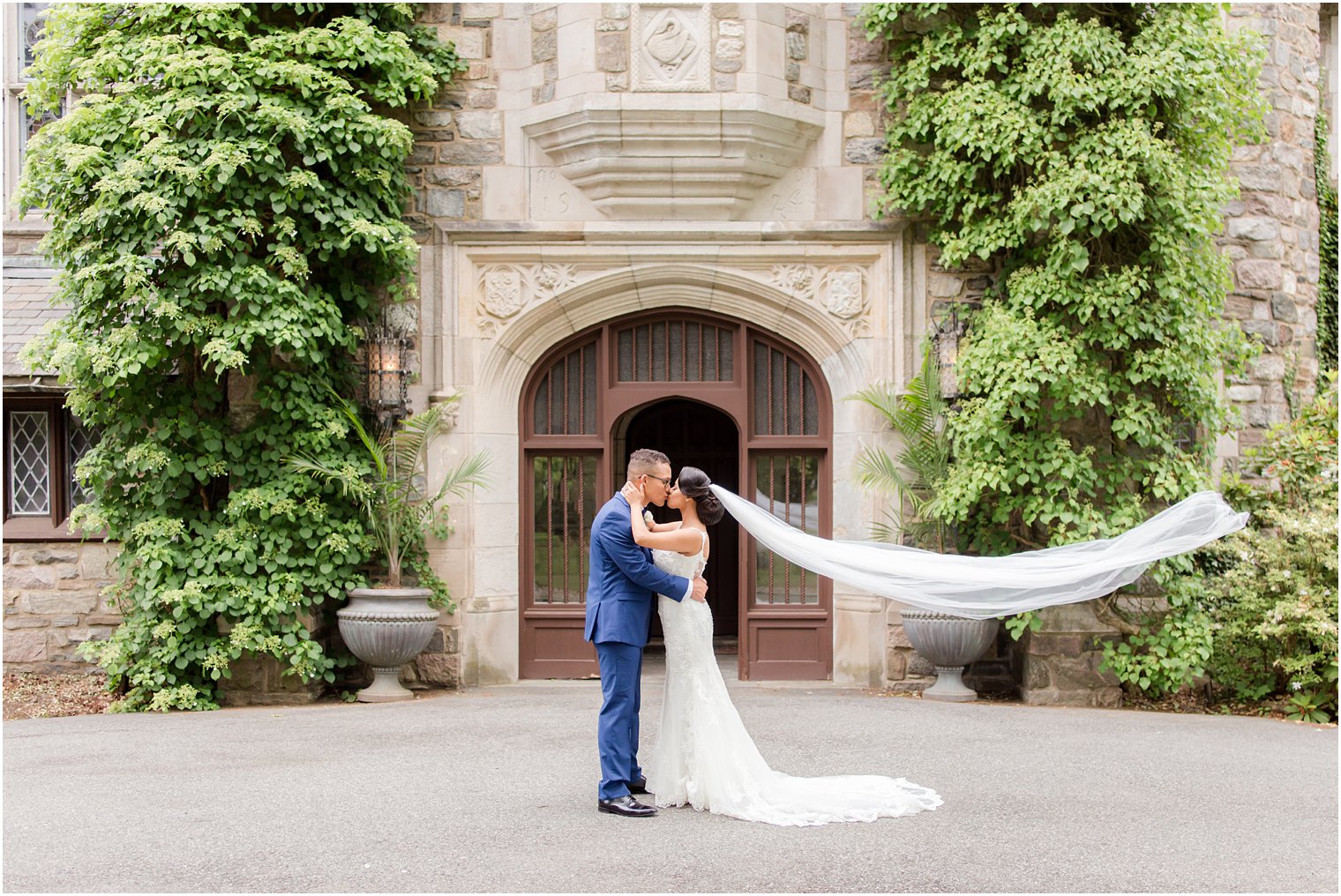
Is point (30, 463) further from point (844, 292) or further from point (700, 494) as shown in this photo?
point (700, 494)

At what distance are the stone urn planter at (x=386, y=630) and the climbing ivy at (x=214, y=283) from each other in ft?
0.82

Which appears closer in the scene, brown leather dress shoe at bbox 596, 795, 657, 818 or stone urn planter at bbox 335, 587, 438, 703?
brown leather dress shoe at bbox 596, 795, 657, 818

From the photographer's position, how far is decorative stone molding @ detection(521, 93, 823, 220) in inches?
365

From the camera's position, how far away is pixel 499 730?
7.75 m

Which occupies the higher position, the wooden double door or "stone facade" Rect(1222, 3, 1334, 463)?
"stone facade" Rect(1222, 3, 1334, 463)

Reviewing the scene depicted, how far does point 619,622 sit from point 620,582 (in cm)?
18

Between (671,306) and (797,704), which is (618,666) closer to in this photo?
(797,704)

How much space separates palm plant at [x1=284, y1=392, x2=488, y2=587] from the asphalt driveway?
1.35 m

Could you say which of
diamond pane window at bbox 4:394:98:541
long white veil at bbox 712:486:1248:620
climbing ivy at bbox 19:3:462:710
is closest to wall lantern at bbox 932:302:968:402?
long white veil at bbox 712:486:1248:620

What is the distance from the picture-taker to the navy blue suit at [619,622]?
5594 millimetres

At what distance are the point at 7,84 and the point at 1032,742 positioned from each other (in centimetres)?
955

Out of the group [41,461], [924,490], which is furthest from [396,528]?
[924,490]

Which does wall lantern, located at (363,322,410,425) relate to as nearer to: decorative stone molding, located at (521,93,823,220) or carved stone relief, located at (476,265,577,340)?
carved stone relief, located at (476,265,577,340)

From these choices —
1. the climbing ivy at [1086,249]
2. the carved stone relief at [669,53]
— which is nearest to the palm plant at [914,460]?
the climbing ivy at [1086,249]
